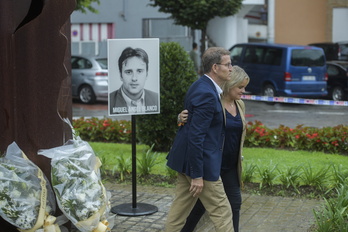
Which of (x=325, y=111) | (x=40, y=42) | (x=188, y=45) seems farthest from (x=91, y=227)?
(x=188, y=45)

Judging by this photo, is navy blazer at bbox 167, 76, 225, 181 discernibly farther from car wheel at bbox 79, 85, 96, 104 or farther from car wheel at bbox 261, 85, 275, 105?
car wheel at bbox 79, 85, 96, 104

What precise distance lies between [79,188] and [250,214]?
2.45m

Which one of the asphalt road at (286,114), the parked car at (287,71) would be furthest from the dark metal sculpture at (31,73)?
the parked car at (287,71)

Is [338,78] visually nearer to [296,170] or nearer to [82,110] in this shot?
[82,110]

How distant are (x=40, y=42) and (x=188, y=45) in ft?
85.4

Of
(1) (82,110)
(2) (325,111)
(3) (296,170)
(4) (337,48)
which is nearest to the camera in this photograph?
(3) (296,170)

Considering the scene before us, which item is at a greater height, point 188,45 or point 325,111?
point 188,45

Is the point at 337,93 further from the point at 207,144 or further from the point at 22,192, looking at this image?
the point at 22,192

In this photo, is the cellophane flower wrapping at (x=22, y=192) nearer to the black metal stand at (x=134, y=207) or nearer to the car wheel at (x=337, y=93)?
the black metal stand at (x=134, y=207)

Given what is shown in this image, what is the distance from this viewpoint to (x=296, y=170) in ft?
28.1

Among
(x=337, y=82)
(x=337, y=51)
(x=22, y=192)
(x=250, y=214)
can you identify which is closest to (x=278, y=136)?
(x=250, y=214)

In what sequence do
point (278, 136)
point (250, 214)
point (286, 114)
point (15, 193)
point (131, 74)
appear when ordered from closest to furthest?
point (15, 193) < point (131, 74) < point (250, 214) < point (278, 136) < point (286, 114)

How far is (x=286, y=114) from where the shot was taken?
18.7 meters

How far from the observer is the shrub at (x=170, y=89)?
35.4ft
